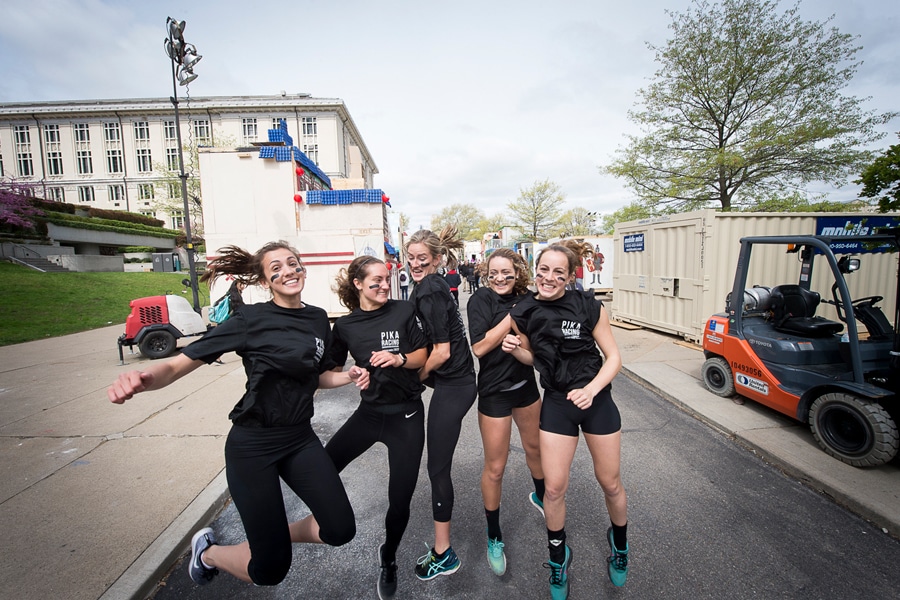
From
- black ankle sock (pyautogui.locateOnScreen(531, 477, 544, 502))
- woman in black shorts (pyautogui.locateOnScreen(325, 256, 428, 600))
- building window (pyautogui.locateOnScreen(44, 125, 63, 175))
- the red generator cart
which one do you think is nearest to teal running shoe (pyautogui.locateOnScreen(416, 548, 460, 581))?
woman in black shorts (pyautogui.locateOnScreen(325, 256, 428, 600))

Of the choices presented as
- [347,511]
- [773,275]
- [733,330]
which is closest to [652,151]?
[773,275]

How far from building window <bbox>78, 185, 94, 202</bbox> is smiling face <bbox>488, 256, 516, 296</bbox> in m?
71.8

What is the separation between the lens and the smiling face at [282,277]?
225cm

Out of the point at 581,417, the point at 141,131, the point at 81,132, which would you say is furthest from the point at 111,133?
the point at 581,417

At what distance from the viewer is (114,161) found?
5322 cm

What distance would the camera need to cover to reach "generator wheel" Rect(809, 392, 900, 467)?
128 inches

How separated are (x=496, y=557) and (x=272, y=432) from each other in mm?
1586

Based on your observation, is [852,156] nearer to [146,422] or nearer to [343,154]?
[146,422]

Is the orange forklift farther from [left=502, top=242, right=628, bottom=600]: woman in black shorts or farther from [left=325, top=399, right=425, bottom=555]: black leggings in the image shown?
[left=325, top=399, right=425, bottom=555]: black leggings

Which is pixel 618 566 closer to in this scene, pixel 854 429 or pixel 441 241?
pixel 441 241

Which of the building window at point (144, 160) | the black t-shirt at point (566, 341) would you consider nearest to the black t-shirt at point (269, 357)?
the black t-shirt at point (566, 341)

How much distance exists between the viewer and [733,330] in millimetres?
5035

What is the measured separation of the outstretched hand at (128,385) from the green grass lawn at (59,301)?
43.8 ft

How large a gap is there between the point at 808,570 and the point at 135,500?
489cm
